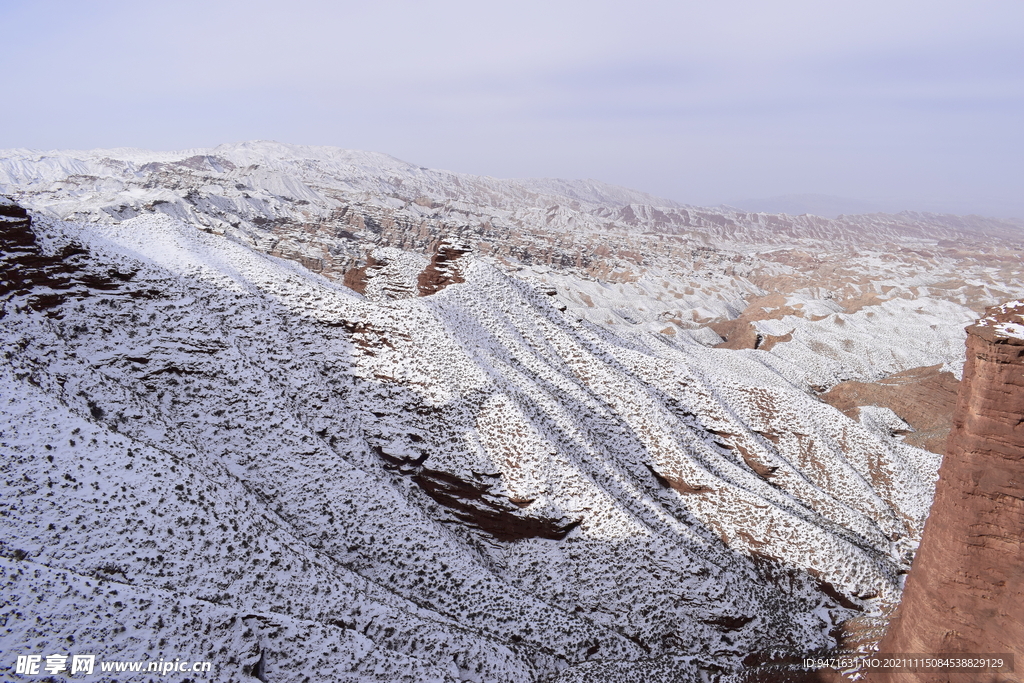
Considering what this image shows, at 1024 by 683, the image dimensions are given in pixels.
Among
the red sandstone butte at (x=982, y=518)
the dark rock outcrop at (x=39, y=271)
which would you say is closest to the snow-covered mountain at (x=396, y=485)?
the dark rock outcrop at (x=39, y=271)

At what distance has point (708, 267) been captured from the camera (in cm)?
14625

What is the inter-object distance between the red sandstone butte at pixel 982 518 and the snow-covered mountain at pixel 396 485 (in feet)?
18.3

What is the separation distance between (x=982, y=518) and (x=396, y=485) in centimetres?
1660

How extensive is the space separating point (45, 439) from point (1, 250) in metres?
9.48

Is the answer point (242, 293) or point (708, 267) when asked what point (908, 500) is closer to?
point (242, 293)

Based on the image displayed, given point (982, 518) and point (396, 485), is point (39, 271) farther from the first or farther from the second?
point (982, 518)

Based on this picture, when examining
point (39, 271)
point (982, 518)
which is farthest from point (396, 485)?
point (982, 518)

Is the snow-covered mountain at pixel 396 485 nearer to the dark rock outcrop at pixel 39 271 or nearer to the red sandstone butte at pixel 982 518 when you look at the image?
the dark rock outcrop at pixel 39 271

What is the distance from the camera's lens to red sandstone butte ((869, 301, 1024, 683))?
31.3 feet

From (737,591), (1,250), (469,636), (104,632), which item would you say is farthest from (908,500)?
(1,250)

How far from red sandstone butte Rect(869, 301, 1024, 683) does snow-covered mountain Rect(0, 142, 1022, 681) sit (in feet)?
18.3

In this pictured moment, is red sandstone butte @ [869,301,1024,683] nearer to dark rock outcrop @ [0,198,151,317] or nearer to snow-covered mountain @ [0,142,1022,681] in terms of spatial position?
snow-covered mountain @ [0,142,1022,681]

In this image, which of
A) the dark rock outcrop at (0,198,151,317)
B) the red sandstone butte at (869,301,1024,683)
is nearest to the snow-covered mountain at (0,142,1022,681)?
the dark rock outcrop at (0,198,151,317)

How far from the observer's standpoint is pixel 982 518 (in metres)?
10.0
